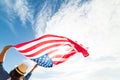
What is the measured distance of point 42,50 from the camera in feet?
42.5

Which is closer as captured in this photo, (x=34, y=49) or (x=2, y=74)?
(x=2, y=74)

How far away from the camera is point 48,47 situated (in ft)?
43.4

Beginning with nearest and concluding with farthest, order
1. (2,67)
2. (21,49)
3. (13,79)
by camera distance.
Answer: (13,79) < (2,67) < (21,49)

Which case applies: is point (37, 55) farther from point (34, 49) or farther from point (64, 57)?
point (64, 57)

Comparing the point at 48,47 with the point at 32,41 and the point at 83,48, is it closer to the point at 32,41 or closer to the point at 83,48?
the point at 32,41

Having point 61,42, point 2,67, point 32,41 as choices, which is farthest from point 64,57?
point 2,67

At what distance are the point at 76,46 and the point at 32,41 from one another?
7.30ft

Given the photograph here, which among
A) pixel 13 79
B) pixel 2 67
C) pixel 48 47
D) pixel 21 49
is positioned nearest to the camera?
pixel 13 79

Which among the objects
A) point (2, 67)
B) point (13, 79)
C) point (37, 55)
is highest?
A: point (37, 55)

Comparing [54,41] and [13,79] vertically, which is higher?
[54,41]

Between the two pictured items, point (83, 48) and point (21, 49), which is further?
point (83, 48)

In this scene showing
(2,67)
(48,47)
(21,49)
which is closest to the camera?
Answer: (2,67)

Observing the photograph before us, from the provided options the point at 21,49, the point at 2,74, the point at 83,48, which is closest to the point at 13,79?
the point at 2,74

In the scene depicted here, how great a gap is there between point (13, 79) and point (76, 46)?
16.5ft
